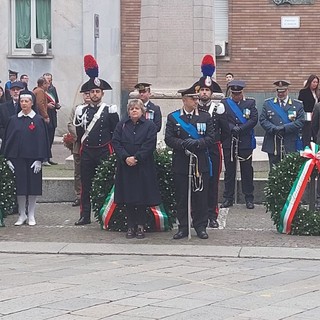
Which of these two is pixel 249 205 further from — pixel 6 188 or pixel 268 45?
pixel 268 45

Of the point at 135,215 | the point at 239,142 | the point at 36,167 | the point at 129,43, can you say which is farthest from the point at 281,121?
the point at 129,43

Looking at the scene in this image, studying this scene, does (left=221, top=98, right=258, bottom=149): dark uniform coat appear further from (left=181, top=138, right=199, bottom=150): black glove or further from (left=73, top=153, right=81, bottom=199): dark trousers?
(left=181, top=138, right=199, bottom=150): black glove

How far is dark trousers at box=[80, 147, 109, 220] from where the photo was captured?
12.8m

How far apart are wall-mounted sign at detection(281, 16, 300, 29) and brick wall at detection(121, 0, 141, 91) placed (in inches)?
146

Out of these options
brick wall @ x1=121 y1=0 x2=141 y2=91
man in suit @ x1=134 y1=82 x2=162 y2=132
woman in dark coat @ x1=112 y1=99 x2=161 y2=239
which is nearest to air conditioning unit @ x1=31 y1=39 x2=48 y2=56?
brick wall @ x1=121 y1=0 x2=141 y2=91

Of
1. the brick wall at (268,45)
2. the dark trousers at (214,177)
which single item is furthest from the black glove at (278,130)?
the brick wall at (268,45)

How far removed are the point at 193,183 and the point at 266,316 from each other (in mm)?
3999

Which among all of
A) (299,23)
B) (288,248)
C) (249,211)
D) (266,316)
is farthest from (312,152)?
(299,23)

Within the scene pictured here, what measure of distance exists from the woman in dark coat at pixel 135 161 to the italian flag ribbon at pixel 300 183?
1.60 metres

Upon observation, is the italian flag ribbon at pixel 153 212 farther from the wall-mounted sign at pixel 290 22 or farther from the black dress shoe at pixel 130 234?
the wall-mounted sign at pixel 290 22

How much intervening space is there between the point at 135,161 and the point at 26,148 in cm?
188

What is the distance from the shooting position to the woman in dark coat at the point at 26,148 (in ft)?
42.0

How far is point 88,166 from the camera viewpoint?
41.9 ft

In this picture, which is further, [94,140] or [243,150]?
[243,150]
